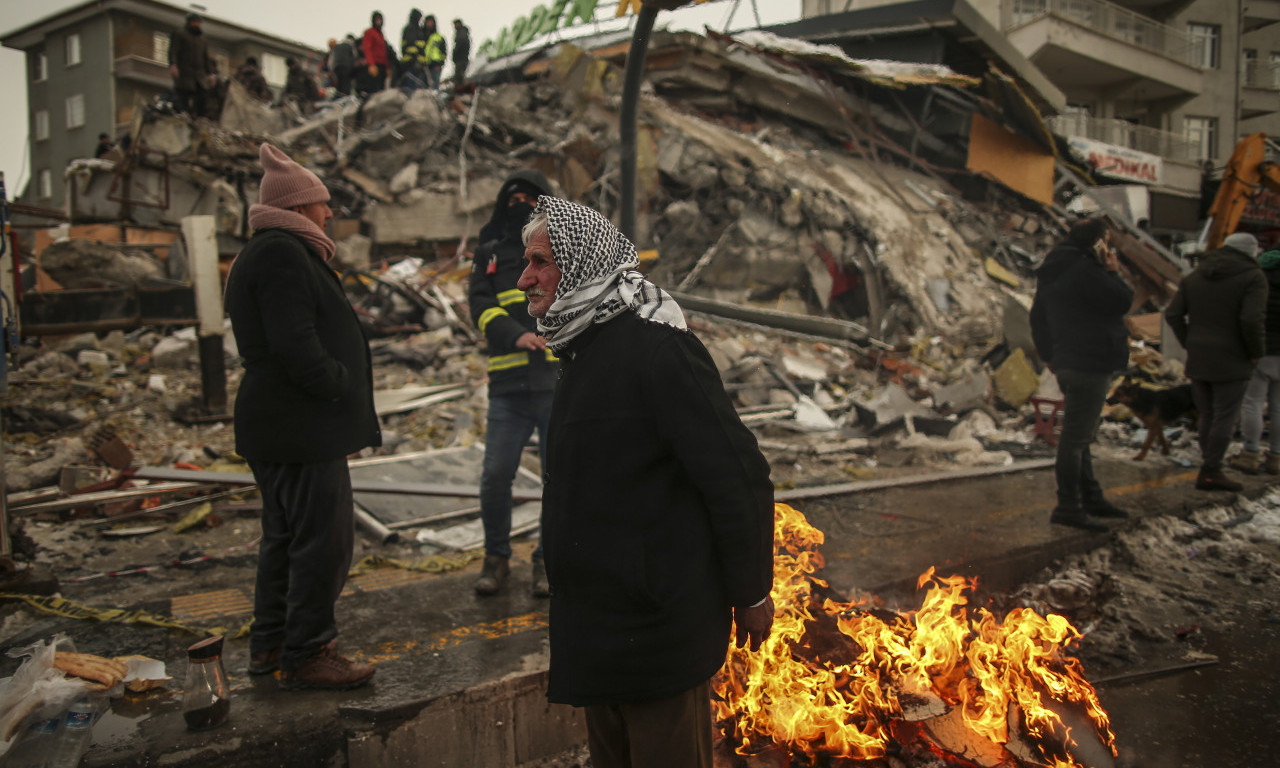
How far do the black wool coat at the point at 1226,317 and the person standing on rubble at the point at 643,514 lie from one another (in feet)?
19.7

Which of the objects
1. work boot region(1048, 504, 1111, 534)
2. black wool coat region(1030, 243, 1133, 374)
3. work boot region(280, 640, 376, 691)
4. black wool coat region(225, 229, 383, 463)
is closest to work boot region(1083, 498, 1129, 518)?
work boot region(1048, 504, 1111, 534)

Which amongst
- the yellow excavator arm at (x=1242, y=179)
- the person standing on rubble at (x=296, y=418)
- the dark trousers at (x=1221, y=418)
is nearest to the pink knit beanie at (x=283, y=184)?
the person standing on rubble at (x=296, y=418)

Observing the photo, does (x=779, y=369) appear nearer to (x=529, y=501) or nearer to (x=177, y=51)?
(x=529, y=501)

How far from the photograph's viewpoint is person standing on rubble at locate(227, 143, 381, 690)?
273cm

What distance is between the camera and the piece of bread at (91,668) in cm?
265

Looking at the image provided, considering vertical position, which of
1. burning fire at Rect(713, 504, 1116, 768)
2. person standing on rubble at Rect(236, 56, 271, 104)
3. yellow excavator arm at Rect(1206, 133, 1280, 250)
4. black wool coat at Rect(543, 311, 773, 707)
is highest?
person standing on rubble at Rect(236, 56, 271, 104)

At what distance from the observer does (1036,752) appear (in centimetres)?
262

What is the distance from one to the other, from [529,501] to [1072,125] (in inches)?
1114

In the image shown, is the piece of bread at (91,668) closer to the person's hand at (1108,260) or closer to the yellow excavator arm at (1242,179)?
the person's hand at (1108,260)

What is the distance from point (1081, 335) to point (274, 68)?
4477 centimetres

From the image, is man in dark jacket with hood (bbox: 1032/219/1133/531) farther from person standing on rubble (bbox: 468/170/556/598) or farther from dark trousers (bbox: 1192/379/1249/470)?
person standing on rubble (bbox: 468/170/556/598)

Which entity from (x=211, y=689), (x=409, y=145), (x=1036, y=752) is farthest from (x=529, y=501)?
(x=409, y=145)

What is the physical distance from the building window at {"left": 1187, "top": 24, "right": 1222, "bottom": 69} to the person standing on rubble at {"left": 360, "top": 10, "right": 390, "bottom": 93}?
31.2 metres

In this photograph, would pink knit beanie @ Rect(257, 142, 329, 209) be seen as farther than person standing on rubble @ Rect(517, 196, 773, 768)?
Yes
